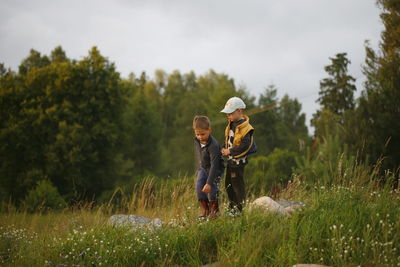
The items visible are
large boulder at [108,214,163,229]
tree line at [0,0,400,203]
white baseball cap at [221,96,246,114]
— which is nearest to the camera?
large boulder at [108,214,163,229]

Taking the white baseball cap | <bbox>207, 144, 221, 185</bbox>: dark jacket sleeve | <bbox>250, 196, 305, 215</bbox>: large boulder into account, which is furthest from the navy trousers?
the white baseball cap

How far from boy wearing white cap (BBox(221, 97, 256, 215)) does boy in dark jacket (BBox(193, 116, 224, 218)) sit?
0.51ft

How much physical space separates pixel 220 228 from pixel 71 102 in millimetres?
22941

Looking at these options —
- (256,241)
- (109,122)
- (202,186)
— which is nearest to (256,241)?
(256,241)

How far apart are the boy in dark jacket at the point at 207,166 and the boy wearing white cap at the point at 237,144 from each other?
156 mm

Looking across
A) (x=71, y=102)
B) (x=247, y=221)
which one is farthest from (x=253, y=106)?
(x=247, y=221)

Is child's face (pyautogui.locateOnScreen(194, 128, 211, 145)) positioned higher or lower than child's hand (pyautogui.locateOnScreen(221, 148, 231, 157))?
higher

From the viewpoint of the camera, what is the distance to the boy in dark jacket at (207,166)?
5.56 m

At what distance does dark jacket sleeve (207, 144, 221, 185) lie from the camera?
554 cm

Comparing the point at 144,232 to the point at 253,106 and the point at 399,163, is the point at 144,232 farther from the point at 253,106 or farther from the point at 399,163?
the point at 253,106

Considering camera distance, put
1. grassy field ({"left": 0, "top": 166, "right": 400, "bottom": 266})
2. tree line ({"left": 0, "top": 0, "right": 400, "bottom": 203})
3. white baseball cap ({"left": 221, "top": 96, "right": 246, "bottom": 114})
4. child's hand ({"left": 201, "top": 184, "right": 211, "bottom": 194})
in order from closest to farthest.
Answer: grassy field ({"left": 0, "top": 166, "right": 400, "bottom": 266}) < child's hand ({"left": 201, "top": 184, "right": 211, "bottom": 194}) < white baseball cap ({"left": 221, "top": 96, "right": 246, "bottom": 114}) < tree line ({"left": 0, "top": 0, "right": 400, "bottom": 203})

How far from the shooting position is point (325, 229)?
3959 mm

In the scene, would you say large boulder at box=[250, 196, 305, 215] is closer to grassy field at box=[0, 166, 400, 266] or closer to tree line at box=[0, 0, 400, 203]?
grassy field at box=[0, 166, 400, 266]

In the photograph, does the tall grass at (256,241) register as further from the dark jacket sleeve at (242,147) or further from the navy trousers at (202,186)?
the dark jacket sleeve at (242,147)
